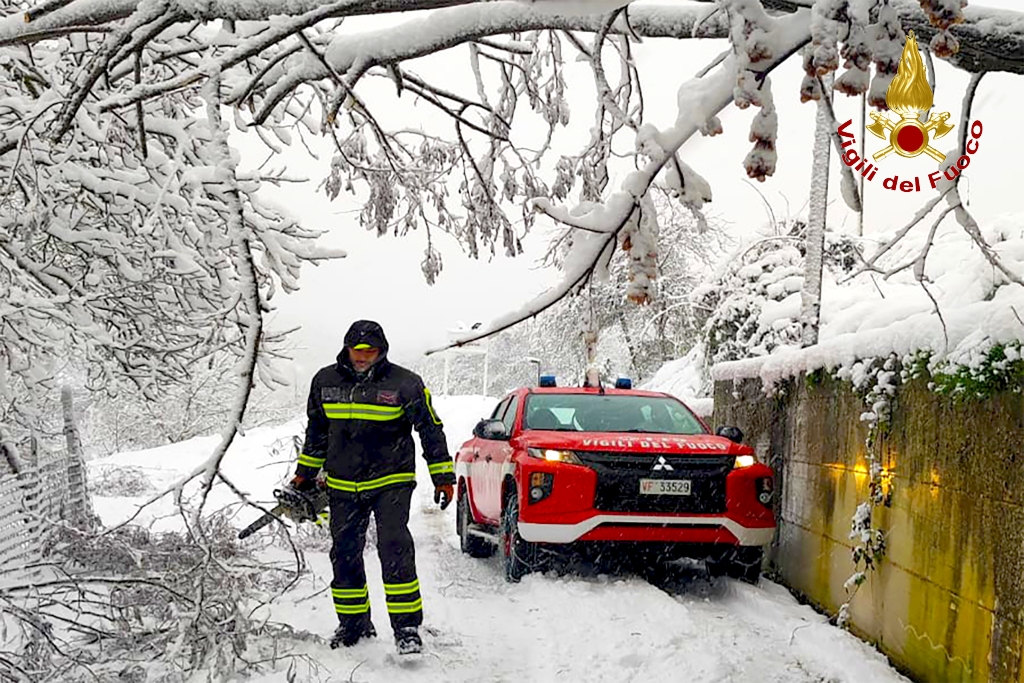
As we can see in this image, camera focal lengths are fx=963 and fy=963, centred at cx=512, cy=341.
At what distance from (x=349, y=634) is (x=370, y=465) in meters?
0.95

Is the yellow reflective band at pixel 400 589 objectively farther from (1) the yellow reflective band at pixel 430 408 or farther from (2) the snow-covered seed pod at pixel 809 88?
(2) the snow-covered seed pod at pixel 809 88

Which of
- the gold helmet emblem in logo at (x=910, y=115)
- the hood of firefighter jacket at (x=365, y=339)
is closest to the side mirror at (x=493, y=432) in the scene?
the hood of firefighter jacket at (x=365, y=339)

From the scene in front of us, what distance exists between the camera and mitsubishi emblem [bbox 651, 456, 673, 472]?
687 cm

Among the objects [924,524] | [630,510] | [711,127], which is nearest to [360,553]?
[630,510]

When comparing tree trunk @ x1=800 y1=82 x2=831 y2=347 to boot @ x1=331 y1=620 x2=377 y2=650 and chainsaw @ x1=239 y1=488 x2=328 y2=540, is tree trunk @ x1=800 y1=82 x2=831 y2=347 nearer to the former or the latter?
chainsaw @ x1=239 y1=488 x2=328 y2=540

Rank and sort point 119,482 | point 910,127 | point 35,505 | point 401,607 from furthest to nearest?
1. point 119,482
2. point 35,505
3. point 401,607
4. point 910,127

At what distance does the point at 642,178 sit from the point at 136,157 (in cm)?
493

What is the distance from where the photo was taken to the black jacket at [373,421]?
5.53m

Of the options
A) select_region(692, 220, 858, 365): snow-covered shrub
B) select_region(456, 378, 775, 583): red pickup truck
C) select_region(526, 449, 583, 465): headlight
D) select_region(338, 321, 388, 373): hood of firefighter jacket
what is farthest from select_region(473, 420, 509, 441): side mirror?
select_region(692, 220, 858, 365): snow-covered shrub

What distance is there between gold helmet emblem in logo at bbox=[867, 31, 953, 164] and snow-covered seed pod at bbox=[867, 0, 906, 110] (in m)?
0.02

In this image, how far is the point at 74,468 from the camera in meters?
9.02

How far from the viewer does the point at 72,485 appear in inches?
356

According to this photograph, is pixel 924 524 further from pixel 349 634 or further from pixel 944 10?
pixel 944 10

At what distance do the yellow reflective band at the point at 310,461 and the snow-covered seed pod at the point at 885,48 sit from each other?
14.8 ft
